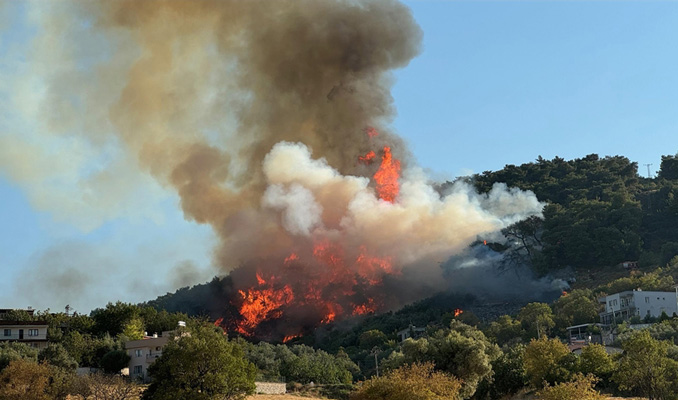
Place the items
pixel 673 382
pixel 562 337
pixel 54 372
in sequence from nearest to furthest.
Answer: pixel 673 382, pixel 54 372, pixel 562 337

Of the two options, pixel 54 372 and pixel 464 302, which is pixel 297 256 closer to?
pixel 464 302

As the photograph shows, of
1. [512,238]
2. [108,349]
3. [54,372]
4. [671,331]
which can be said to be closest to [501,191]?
[512,238]

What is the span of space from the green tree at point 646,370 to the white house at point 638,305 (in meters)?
40.6

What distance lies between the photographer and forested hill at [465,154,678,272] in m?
137

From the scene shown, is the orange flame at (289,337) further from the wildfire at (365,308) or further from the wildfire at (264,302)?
the wildfire at (365,308)

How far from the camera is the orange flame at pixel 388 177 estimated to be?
130500 mm

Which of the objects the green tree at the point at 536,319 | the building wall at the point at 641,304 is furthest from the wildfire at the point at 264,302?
the building wall at the point at 641,304

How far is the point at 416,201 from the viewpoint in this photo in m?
131

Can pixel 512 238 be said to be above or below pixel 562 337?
above

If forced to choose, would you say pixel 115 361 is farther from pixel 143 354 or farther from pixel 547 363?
pixel 547 363

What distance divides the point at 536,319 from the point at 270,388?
38.4 meters

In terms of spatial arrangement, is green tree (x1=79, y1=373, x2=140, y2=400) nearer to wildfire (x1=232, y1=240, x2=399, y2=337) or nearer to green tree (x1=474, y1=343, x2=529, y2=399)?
green tree (x1=474, y1=343, x2=529, y2=399)

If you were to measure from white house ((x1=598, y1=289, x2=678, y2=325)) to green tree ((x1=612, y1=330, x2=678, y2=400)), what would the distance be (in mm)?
40644

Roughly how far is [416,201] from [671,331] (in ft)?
156
